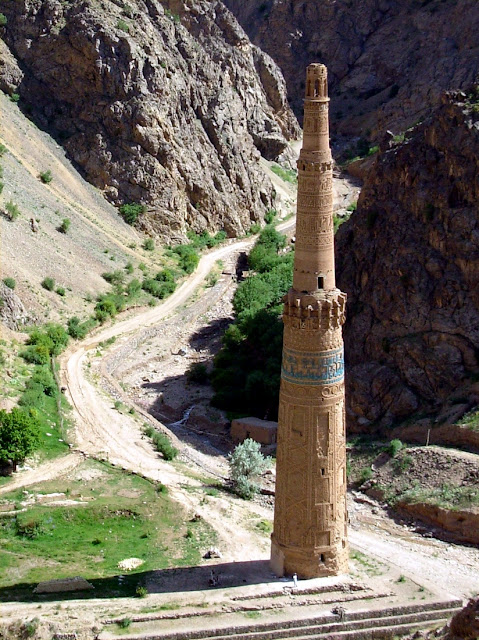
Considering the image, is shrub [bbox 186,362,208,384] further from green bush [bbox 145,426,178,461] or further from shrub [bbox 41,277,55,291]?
shrub [bbox 41,277,55,291]

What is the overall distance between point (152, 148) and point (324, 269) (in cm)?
5316

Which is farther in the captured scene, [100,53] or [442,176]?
[100,53]

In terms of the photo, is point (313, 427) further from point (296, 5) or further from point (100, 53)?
point (296, 5)

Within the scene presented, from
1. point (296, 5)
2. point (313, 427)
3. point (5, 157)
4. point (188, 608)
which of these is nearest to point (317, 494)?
point (313, 427)

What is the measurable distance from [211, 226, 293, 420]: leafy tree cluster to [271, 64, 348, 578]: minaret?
20.8 m

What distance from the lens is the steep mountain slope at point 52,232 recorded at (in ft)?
213

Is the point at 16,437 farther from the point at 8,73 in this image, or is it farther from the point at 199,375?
the point at 8,73

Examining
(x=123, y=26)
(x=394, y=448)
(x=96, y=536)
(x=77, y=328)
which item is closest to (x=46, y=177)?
(x=123, y=26)

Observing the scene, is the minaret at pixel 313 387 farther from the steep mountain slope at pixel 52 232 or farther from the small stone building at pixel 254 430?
the steep mountain slope at pixel 52 232

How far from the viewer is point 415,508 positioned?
43750 mm

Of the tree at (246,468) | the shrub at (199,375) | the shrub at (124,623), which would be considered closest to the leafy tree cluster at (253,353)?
the shrub at (199,375)

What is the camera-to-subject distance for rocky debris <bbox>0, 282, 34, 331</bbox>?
58.3 meters

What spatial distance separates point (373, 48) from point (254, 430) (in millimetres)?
73470

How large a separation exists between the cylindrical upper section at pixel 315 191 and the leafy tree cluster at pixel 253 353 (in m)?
22.6
